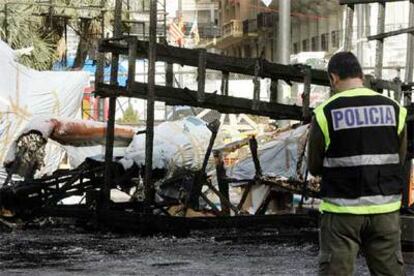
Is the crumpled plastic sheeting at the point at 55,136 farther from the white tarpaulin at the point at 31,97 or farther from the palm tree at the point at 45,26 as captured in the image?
the palm tree at the point at 45,26

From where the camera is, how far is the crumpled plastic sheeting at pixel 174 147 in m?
13.4

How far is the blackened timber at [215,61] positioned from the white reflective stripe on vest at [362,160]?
21.6ft

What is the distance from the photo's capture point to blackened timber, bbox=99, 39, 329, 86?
37.3ft

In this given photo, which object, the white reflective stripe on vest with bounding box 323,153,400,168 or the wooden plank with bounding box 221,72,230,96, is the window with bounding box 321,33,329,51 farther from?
the white reflective stripe on vest with bounding box 323,153,400,168

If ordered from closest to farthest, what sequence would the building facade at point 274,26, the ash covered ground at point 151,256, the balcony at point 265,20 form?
the ash covered ground at point 151,256
the building facade at point 274,26
the balcony at point 265,20

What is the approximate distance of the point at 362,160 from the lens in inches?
188

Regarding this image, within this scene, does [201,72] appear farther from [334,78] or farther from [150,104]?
[334,78]

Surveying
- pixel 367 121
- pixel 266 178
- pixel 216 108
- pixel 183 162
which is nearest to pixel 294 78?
pixel 216 108

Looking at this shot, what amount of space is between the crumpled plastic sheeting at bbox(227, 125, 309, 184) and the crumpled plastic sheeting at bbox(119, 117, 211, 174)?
78cm

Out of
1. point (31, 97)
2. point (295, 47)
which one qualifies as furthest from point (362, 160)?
point (295, 47)

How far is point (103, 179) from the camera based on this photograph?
1277 cm

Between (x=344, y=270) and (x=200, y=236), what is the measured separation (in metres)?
7.00

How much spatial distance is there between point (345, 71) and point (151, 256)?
5.21m

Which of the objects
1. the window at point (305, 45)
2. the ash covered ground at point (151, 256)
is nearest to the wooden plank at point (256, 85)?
the ash covered ground at point (151, 256)
